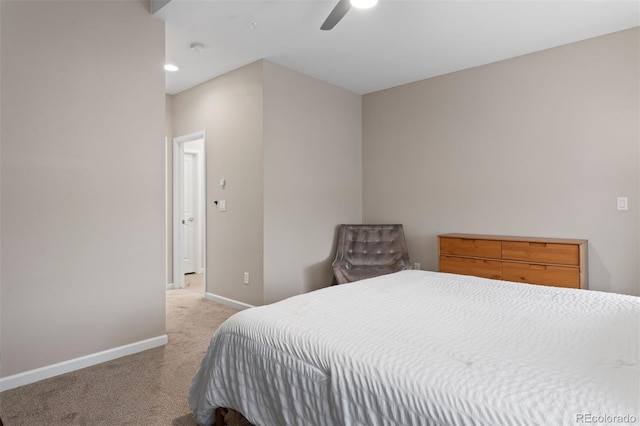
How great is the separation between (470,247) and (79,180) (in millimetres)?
3276

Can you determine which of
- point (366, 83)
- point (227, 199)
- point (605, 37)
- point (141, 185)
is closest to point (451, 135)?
point (366, 83)

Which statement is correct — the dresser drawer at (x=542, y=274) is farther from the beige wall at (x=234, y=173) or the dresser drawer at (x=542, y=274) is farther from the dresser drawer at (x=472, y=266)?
the beige wall at (x=234, y=173)

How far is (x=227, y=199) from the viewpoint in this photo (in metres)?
4.15

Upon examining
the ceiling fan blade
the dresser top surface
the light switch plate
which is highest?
the ceiling fan blade

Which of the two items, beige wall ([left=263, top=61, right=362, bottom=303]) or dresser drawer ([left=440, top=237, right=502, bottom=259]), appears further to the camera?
beige wall ([left=263, top=61, right=362, bottom=303])

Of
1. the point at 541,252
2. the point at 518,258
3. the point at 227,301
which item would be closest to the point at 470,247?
the point at 518,258

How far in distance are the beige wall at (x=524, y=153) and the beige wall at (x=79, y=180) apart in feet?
9.00

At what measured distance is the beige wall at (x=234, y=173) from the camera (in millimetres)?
3791

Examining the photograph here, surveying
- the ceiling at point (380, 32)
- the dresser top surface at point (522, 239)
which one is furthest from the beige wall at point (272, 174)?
the dresser top surface at point (522, 239)

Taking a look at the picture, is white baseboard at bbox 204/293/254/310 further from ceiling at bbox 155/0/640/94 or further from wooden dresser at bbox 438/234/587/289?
ceiling at bbox 155/0/640/94

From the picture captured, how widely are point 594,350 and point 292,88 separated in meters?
3.51

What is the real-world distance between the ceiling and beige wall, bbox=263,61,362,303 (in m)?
0.34

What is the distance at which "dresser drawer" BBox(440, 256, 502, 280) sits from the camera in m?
3.43

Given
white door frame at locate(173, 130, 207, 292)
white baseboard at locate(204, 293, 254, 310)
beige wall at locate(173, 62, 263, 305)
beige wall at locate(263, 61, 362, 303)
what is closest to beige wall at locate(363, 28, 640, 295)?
beige wall at locate(263, 61, 362, 303)
